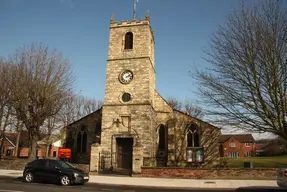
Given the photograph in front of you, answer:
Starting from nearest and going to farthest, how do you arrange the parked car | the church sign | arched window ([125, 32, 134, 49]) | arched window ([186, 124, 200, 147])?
1. the parked car
2. the church sign
3. arched window ([186, 124, 200, 147])
4. arched window ([125, 32, 134, 49])

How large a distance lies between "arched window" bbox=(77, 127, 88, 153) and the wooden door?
16.4 feet

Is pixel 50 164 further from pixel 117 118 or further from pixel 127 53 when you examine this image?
pixel 127 53


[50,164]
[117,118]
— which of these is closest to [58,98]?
[117,118]

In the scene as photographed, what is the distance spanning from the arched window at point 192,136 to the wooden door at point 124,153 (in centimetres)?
612

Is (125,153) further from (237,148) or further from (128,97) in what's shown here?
(237,148)

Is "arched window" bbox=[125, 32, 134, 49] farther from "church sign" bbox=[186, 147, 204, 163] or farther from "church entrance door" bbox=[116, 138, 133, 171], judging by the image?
"church sign" bbox=[186, 147, 204, 163]

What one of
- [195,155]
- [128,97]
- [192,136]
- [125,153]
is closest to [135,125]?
[125,153]

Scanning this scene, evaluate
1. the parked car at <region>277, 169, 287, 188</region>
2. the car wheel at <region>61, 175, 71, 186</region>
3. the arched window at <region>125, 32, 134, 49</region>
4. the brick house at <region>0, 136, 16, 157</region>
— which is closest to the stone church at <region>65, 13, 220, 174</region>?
the arched window at <region>125, 32, 134, 49</region>

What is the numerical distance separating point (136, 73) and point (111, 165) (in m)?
8.60

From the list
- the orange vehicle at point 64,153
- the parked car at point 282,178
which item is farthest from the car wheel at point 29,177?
the parked car at point 282,178

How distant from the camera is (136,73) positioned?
76.2 feet

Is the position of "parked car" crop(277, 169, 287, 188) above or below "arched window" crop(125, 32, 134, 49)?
below

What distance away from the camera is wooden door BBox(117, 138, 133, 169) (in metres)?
21.0

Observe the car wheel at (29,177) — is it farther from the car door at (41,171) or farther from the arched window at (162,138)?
the arched window at (162,138)
